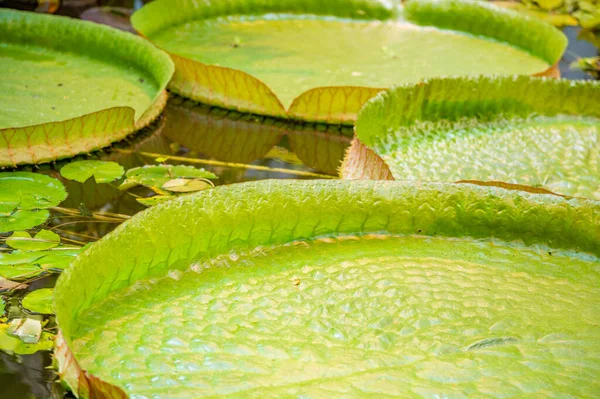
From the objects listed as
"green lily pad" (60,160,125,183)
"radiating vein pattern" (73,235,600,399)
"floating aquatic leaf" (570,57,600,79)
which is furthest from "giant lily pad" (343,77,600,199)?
"floating aquatic leaf" (570,57,600,79)

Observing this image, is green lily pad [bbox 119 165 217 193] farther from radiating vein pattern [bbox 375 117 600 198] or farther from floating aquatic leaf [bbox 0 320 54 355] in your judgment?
floating aquatic leaf [bbox 0 320 54 355]

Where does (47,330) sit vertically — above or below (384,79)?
below

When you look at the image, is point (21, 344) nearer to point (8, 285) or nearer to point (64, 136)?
point (8, 285)

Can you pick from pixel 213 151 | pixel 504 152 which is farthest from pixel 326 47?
pixel 504 152

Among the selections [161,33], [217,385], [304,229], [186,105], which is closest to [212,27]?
[161,33]

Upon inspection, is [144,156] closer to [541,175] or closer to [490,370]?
[541,175]
